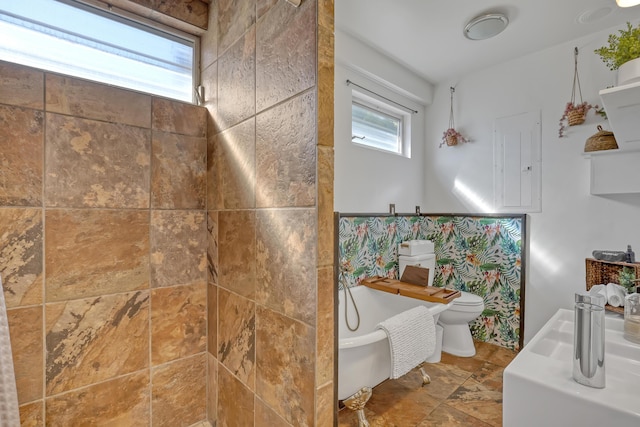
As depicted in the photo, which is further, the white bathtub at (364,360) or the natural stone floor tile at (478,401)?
the natural stone floor tile at (478,401)

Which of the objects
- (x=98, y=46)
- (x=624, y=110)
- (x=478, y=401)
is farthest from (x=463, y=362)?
(x=98, y=46)

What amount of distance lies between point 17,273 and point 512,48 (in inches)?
137

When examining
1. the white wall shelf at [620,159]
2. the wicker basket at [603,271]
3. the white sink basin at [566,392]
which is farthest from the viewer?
the wicker basket at [603,271]

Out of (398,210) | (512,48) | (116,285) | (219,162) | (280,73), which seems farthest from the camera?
(398,210)

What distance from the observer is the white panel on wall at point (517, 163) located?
2641mm

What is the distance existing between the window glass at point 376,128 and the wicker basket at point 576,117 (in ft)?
4.57

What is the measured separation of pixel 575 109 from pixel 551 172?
0.51 m

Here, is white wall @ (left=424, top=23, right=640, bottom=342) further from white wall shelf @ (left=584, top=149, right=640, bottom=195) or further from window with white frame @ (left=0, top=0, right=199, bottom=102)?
window with white frame @ (left=0, top=0, right=199, bottom=102)

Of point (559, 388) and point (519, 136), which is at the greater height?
point (519, 136)

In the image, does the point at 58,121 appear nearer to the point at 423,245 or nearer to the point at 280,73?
the point at 280,73

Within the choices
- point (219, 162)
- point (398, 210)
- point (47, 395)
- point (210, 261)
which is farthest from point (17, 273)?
point (398, 210)

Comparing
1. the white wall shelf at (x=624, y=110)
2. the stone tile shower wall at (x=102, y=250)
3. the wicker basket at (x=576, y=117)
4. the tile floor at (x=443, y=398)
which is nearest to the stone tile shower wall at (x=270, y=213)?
the stone tile shower wall at (x=102, y=250)

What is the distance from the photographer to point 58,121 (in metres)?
1.07

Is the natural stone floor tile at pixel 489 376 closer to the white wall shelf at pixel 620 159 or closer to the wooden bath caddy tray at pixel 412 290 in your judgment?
the wooden bath caddy tray at pixel 412 290
